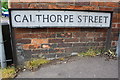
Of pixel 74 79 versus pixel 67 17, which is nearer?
pixel 74 79

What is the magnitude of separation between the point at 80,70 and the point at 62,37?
2.26ft

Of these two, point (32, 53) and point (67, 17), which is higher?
point (67, 17)

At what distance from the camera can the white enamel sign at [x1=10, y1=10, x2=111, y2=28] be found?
87.5 inches

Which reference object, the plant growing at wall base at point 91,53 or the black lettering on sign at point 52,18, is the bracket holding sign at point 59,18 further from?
the plant growing at wall base at point 91,53

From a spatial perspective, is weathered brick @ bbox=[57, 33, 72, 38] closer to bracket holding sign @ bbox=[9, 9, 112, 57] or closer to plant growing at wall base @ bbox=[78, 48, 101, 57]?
bracket holding sign @ bbox=[9, 9, 112, 57]

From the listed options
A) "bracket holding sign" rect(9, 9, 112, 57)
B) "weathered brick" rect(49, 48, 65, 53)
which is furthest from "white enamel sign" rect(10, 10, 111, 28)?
"weathered brick" rect(49, 48, 65, 53)

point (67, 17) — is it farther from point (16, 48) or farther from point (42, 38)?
point (16, 48)

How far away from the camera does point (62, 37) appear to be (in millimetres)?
2559

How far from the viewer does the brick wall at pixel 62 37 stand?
7.87 feet

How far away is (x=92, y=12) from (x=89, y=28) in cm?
32

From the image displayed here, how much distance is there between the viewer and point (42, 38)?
2.49 meters

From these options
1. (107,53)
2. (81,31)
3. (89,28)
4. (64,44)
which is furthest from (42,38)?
(107,53)

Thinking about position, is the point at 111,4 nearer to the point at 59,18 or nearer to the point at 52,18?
the point at 59,18

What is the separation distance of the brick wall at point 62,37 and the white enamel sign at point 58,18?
0.40 ft
